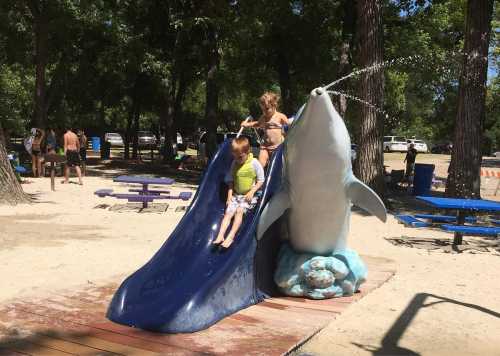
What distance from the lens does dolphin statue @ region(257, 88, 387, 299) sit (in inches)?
207

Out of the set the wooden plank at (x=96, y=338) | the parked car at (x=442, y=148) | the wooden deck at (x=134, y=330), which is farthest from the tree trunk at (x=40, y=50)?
the parked car at (x=442, y=148)

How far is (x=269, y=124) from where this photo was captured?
6.58 metres

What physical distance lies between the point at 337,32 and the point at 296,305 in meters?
22.4

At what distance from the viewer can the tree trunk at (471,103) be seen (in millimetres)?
12805

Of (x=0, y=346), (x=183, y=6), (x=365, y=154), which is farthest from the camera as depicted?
(x=183, y=6)

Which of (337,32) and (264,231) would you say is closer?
(264,231)

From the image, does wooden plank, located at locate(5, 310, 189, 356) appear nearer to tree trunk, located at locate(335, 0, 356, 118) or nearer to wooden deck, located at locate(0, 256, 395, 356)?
wooden deck, located at locate(0, 256, 395, 356)

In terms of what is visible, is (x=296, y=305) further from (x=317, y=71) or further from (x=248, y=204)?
(x=317, y=71)

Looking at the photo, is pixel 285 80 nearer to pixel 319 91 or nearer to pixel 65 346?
pixel 319 91

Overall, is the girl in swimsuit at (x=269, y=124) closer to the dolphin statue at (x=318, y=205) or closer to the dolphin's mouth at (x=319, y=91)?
the dolphin statue at (x=318, y=205)

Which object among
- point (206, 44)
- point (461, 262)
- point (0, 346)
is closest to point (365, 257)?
point (461, 262)

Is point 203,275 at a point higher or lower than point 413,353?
higher

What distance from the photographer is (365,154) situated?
45.1ft

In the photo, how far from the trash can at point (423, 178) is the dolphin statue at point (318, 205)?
1216 centimetres
